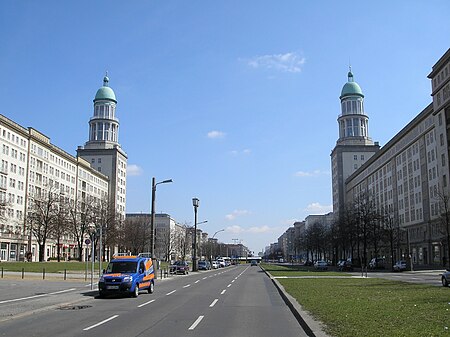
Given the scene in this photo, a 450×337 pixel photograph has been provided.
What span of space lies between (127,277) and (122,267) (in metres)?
1.57

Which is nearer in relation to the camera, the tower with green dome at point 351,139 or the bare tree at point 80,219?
the bare tree at point 80,219

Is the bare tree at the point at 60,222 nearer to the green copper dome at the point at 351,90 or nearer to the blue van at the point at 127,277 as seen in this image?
the blue van at the point at 127,277

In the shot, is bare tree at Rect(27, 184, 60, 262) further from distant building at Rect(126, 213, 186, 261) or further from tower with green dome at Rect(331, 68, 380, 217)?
tower with green dome at Rect(331, 68, 380, 217)

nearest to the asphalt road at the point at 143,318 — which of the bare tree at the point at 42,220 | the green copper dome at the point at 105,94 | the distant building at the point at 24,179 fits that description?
the distant building at the point at 24,179

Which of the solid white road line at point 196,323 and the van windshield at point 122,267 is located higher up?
the van windshield at point 122,267

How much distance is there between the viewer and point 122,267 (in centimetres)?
2481

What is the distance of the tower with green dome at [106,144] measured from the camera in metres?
143

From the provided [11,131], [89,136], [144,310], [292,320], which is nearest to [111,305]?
[144,310]

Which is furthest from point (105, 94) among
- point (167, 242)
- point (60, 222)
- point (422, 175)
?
point (422, 175)

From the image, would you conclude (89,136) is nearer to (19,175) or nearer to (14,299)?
(19,175)

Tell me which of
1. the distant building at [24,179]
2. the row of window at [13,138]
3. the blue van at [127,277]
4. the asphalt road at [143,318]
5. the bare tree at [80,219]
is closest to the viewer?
the asphalt road at [143,318]

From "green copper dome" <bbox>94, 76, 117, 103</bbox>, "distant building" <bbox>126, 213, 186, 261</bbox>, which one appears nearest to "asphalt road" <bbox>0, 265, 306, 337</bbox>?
"distant building" <bbox>126, 213, 186, 261</bbox>

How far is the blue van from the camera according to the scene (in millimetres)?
23141

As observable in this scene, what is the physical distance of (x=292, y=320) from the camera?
1473 cm
